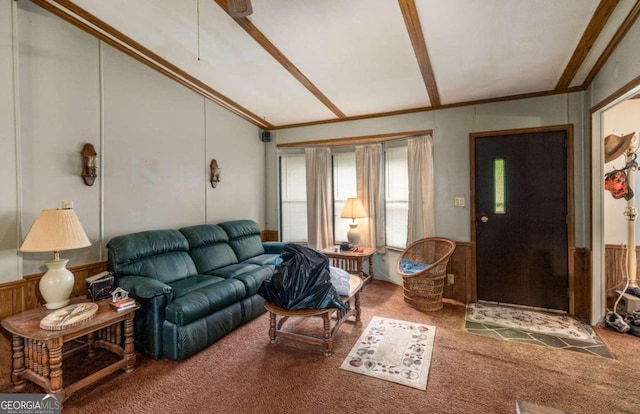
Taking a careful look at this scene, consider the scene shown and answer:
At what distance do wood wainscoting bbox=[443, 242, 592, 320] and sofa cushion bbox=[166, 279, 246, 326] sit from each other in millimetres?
2699

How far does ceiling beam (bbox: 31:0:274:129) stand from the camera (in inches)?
90.3

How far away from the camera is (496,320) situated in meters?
3.15

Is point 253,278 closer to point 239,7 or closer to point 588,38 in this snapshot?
point 239,7

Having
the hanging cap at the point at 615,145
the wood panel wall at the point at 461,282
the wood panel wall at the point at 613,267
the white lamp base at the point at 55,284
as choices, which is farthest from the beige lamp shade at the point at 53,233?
the hanging cap at the point at 615,145

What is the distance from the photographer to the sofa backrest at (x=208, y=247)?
3324 mm

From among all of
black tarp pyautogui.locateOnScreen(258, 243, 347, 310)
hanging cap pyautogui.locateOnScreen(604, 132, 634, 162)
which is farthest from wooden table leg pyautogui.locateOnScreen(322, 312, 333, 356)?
hanging cap pyautogui.locateOnScreen(604, 132, 634, 162)

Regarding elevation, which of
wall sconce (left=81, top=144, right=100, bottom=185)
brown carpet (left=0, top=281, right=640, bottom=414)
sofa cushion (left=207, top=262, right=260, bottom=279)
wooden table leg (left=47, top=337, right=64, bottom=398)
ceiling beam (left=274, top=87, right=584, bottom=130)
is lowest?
brown carpet (left=0, top=281, right=640, bottom=414)

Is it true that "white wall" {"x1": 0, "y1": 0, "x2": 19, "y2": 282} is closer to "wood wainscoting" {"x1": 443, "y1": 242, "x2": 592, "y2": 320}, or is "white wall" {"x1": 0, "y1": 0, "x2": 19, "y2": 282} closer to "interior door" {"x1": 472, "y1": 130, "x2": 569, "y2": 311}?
"wood wainscoting" {"x1": 443, "y1": 242, "x2": 592, "y2": 320}

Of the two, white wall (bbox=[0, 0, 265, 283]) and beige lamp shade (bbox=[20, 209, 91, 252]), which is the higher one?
white wall (bbox=[0, 0, 265, 283])

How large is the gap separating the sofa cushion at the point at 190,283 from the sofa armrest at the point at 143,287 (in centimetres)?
16

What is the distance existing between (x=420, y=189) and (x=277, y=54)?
2.59m

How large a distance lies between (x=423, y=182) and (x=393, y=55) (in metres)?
1.89

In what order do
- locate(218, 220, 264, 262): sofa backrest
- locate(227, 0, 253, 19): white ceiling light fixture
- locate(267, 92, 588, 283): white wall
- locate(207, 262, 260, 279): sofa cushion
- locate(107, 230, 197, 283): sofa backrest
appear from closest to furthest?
locate(227, 0, 253, 19): white ceiling light fixture → locate(107, 230, 197, 283): sofa backrest → locate(207, 262, 260, 279): sofa cushion → locate(267, 92, 588, 283): white wall → locate(218, 220, 264, 262): sofa backrest

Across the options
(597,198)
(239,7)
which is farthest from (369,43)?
(597,198)
